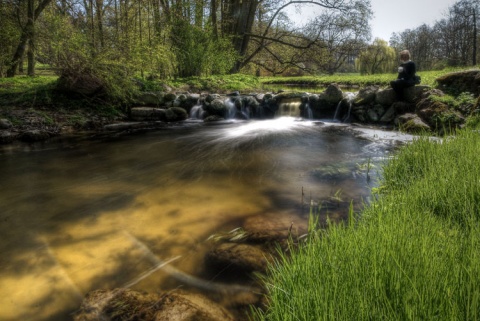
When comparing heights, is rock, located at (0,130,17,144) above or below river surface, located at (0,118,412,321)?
above

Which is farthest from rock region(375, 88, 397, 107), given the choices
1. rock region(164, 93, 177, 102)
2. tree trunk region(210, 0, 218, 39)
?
tree trunk region(210, 0, 218, 39)

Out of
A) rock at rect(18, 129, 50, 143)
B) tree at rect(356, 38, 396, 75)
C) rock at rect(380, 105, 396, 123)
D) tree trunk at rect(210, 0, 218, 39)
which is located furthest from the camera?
tree at rect(356, 38, 396, 75)

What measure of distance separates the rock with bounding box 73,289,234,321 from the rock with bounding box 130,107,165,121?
8.92 m

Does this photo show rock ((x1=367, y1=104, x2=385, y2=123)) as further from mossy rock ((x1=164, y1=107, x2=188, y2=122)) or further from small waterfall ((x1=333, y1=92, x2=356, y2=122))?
mossy rock ((x1=164, y1=107, x2=188, y2=122))

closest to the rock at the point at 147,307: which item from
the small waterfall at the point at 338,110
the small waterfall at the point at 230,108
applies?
the small waterfall at the point at 338,110

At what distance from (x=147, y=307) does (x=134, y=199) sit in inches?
85.3

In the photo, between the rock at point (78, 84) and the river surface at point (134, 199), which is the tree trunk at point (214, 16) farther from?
the river surface at point (134, 199)

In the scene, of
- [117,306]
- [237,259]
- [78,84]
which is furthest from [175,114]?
[117,306]

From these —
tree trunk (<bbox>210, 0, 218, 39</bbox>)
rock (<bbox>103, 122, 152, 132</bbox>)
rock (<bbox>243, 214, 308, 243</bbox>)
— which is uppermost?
tree trunk (<bbox>210, 0, 218, 39</bbox>)

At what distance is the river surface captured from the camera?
2.39m

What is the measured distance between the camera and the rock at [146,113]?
10.4 metres

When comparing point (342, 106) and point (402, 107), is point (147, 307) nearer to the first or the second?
point (402, 107)

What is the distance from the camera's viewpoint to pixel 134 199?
3990mm

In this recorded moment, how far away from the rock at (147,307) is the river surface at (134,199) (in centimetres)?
11
